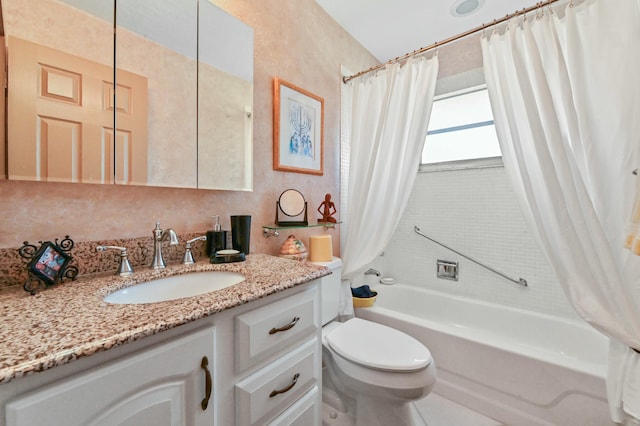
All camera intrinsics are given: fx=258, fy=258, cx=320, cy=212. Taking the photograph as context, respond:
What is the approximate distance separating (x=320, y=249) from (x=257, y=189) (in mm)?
539

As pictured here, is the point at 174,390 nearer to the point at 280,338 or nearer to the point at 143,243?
the point at 280,338

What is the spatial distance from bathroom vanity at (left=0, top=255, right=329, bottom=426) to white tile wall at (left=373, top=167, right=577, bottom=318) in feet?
5.70

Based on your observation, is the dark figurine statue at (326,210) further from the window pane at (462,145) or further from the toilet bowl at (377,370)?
the window pane at (462,145)

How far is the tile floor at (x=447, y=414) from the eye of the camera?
1.42 m

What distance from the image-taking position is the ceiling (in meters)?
1.75

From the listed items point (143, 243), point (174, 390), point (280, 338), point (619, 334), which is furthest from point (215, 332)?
point (619, 334)

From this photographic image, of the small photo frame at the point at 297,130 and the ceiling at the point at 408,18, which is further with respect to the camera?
the ceiling at the point at 408,18

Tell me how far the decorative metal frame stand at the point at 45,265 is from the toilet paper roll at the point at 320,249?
3.60ft

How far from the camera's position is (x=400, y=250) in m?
2.56

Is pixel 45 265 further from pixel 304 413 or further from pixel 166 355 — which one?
pixel 304 413

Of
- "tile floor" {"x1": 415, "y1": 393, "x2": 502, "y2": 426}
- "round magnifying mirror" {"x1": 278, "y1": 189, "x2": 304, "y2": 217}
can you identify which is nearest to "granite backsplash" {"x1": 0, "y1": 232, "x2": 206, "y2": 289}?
"round magnifying mirror" {"x1": 278, "y1": 189, "x2": 304, "y2": 217}

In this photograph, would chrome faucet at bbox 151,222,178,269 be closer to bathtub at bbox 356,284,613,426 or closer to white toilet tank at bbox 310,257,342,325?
white toilet tank at bbox 310,257,342,325

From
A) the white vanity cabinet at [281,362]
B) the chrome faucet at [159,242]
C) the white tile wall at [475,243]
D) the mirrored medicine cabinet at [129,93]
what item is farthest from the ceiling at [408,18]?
the white vanity cabinet at [281,362]

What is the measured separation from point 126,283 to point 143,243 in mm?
220
